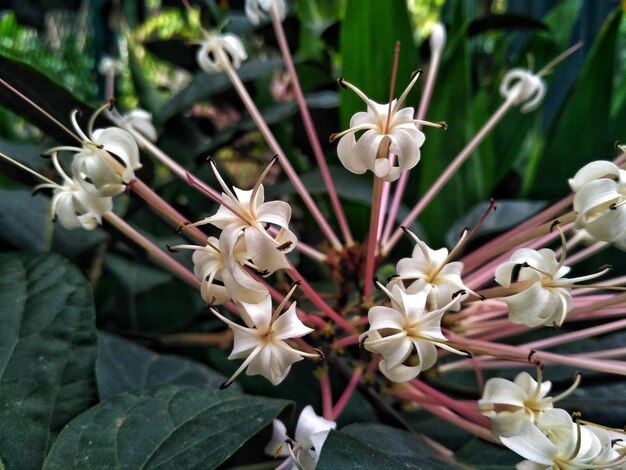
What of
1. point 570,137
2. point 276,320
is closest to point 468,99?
point 570,137

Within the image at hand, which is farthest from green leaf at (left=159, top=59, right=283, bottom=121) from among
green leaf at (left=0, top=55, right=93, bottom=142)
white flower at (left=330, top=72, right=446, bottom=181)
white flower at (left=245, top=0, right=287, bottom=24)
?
white flower at (left=330, top=72, right=446, bottom=181)

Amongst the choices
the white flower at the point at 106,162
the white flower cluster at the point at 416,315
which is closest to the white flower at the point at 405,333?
the white flower cluster at the point at 416,315

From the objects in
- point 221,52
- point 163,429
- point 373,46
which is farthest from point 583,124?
point 163,429

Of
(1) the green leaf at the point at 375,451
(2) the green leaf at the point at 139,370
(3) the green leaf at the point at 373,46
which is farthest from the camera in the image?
(3) the green leaf at the point at 373,46

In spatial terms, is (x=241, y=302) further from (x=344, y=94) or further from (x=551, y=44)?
(x=551, y=44)

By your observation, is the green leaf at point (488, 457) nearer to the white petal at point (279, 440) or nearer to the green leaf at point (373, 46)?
the white petal at point (279, 440)

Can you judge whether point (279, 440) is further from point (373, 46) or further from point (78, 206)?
point (373, 46)
